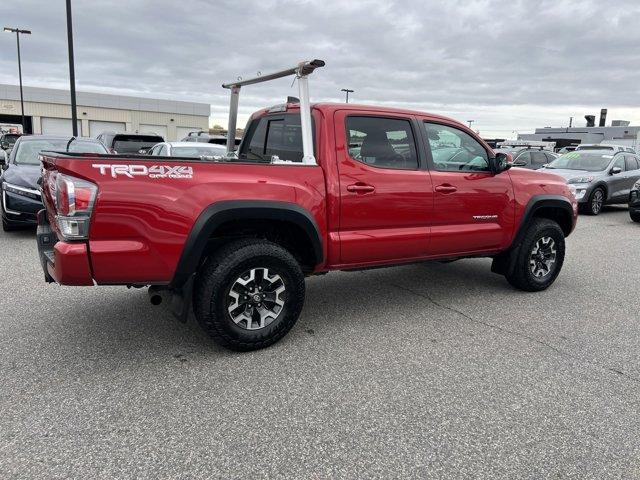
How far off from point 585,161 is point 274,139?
11.4 metres

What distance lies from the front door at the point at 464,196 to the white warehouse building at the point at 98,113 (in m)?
45.8

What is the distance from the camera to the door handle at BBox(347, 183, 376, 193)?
3994mm

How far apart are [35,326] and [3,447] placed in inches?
70.2

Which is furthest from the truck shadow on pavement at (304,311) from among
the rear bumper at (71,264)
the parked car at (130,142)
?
the parked car at (130,142)

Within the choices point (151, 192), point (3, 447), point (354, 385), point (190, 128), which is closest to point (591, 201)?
point (354, 385)

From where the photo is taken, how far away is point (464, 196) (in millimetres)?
4711

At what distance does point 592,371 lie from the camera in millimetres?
3553

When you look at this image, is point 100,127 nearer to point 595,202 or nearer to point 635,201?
point 595,202

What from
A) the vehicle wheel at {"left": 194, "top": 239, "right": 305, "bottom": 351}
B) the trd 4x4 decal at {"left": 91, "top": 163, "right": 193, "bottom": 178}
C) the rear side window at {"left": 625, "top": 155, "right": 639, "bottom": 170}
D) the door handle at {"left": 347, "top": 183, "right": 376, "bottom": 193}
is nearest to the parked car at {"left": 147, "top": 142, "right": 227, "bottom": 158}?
the door handle at {"left": 347, "top": 183, "right": 376, "bottom": 193}

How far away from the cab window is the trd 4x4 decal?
2.38 meters

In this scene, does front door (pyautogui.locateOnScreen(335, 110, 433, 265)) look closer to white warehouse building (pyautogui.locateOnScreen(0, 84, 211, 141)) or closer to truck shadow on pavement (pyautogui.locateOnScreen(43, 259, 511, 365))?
truck shadow on pavement (pyautogui.locateOnScreen(43, 259, 511, 365))

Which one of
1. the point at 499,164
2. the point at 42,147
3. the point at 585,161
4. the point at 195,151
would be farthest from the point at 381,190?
the point at 585,161

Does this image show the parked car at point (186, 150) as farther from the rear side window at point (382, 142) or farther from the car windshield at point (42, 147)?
the rear side window at point (382, 142)

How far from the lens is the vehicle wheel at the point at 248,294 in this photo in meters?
3.51
